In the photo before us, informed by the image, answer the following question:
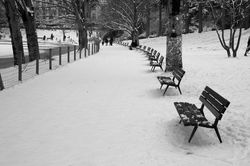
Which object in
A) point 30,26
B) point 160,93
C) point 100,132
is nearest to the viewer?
point 100,132

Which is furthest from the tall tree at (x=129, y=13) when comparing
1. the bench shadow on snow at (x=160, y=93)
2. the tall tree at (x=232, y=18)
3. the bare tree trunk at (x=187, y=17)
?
the bench shadow on snow at (x=160, y=93)

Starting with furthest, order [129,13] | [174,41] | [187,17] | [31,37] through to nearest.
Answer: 1. [187,17]
2. [129,13]
3. [31,37]
4. [174,41]

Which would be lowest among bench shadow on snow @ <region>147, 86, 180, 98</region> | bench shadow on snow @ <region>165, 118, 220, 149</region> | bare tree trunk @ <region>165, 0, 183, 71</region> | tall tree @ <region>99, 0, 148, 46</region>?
bench shadow on snow @ <region>165, 118, 220, 149</region>

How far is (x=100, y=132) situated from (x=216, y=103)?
235 centimetres

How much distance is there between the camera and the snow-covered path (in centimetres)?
522

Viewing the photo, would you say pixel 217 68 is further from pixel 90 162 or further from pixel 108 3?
pixel 108 3

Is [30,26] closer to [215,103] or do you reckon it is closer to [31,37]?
[31,37]

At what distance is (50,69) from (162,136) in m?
11.1

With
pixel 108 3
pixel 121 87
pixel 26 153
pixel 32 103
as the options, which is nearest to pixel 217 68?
pixel 121 87

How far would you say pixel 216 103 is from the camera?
6090mm

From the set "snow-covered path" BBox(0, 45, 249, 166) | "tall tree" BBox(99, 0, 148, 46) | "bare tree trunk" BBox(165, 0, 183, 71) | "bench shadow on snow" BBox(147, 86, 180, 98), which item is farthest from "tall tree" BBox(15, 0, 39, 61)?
"tall tree" BBox(99, 0, 148, 46)

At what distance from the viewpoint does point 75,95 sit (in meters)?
10.1

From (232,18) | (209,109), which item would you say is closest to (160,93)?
(209,109)

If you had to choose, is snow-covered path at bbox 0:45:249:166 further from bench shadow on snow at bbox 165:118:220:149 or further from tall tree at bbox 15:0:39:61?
tall tree at bbox 15:0:39:61
